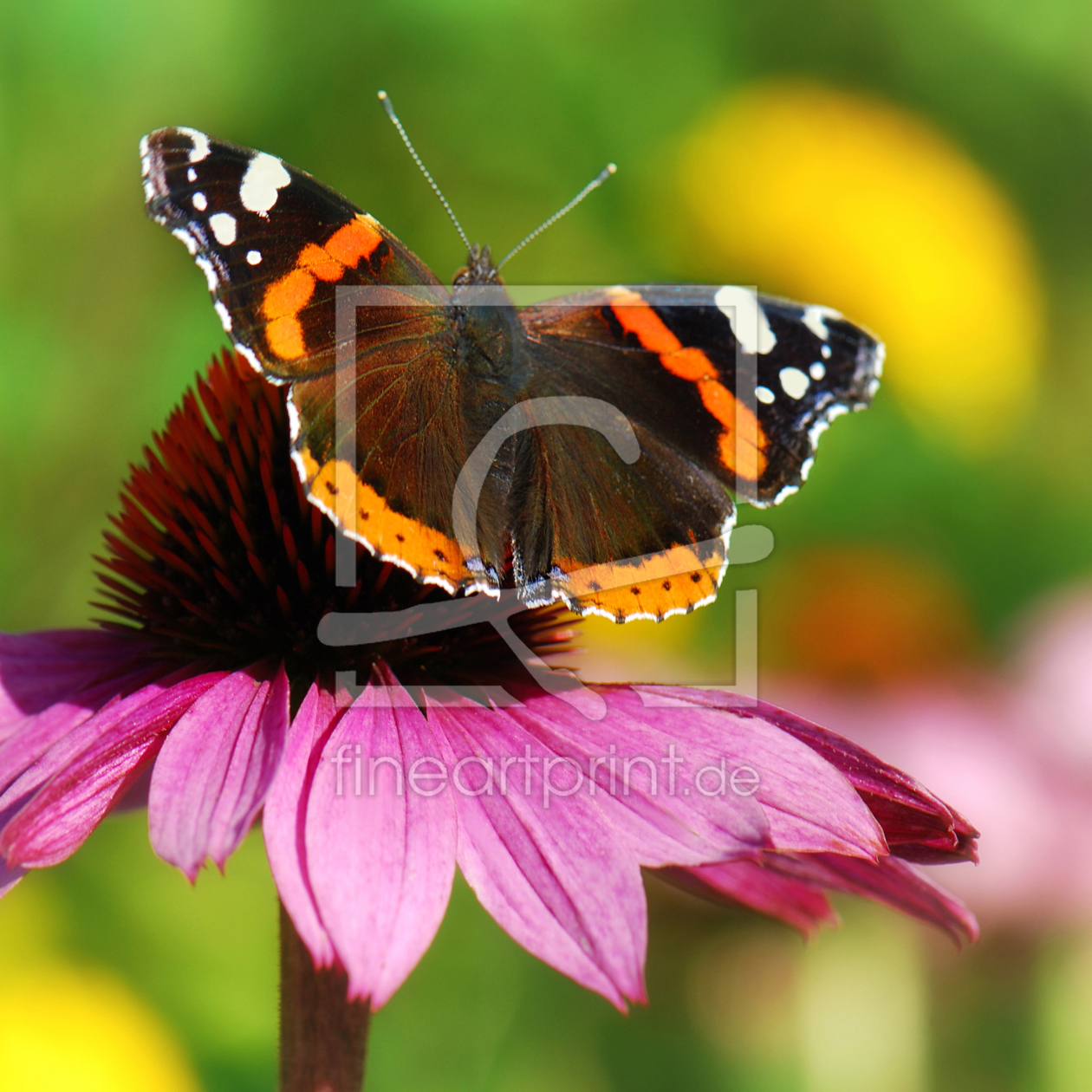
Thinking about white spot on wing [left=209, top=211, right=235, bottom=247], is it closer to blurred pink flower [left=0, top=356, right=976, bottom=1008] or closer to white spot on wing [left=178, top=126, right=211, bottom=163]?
white spot on wing [left=178, top=126, right=211, bottom=163]

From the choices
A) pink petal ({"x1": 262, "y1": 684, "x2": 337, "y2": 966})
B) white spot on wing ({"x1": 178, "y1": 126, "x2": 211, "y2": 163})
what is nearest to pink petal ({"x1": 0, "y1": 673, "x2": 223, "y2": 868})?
pink petal ({"x1": 262, "y1": 684, "x2": 337, "y2": 966})

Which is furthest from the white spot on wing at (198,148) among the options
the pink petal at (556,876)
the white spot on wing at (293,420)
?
the pink petal at (556,876)

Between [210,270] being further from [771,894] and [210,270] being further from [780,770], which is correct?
[771,894]

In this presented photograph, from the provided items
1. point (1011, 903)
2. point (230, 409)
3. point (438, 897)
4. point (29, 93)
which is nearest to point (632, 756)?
point (438, 897)

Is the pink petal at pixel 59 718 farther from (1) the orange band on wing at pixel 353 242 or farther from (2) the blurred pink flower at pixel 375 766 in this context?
(1) the orange band on wing at pixel 353 242

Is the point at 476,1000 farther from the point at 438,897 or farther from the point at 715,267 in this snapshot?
the point at 715,267
